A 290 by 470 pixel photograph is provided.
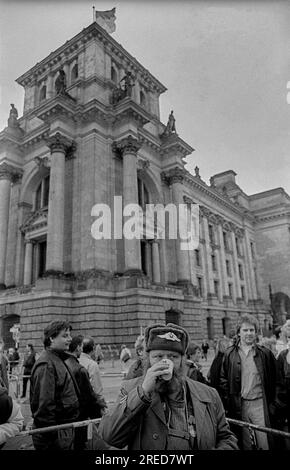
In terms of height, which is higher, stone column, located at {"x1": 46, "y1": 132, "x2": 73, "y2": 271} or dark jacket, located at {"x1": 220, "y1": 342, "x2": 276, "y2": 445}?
stone column, located at {"x1": 46, "y1": 132, "x2": 73, "y2": 271}

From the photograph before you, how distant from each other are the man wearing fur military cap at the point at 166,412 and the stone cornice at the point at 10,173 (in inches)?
1066

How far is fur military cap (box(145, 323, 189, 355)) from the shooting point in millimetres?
2168

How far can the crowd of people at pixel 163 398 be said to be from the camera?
1.99 metres

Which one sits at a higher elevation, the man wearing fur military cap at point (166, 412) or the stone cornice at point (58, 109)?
the stone cornice at point (58, 109)

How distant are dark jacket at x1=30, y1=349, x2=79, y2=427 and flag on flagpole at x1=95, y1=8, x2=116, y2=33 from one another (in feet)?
105

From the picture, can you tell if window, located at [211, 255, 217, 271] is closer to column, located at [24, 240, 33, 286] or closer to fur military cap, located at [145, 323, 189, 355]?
column, located at [24, 240, 33, 286]

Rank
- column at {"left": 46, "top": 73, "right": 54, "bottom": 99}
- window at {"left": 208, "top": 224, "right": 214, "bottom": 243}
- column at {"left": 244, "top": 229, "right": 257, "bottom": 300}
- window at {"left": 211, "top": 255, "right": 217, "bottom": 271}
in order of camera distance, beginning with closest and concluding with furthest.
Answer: column at {"left": 46, "top": 73, "right": 54, "bottom": 99} → window at {"left": 211, "top": 255, "right": 217, "bottom": 271} → window at {"left": 208, "top": 224, "right": 214, "bottom": 243} → column at {"left": 244, "top": 229, "right": 257, "bottom": 300}

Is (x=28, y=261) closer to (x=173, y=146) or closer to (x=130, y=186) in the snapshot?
(x=130, y=186)

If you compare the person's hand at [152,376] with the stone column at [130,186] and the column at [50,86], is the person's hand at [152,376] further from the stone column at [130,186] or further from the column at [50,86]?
the column at [50,86]

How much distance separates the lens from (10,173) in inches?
1045

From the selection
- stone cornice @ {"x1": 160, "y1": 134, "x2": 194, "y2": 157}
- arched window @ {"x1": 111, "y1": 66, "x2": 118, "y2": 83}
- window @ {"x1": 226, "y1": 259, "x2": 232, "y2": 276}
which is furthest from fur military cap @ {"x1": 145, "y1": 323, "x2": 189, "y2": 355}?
window @ {"x1": 226, "y1": 259, "x2": 232, "y2": 276}

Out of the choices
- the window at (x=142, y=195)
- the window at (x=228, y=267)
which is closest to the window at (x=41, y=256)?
the window at (x=142, y=195)

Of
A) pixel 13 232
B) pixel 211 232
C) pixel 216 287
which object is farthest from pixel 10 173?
pixel 216 287
